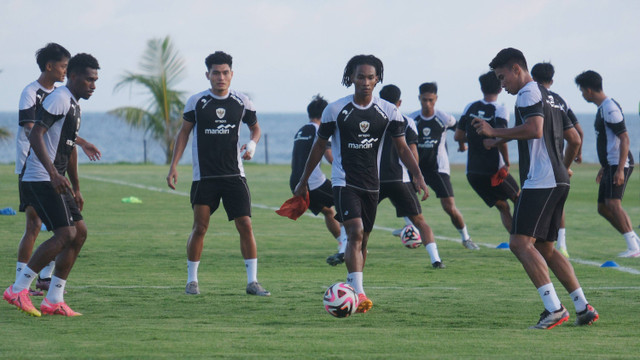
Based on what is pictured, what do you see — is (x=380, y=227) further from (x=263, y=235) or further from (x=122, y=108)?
(x=122, y=108)

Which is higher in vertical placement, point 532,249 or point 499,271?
point 532,249

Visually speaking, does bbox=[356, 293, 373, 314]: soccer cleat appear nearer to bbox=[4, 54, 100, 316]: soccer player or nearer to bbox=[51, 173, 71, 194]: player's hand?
bbox=[4, 54, 100, 316]: soccer player

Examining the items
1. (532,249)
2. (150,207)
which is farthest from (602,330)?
(150,207)

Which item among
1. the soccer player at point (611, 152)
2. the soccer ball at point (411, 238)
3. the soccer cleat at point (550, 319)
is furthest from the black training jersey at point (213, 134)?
the soccer player at point (611, 152)

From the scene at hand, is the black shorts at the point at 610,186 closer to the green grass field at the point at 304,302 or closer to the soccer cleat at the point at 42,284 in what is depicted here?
the green grass field at the point at 304,302

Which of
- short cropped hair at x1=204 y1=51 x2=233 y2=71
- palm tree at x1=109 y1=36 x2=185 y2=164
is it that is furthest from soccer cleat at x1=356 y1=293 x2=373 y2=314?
palm tree at x1=109 y1=36 x2=185 y2=164

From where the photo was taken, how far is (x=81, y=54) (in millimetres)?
8508

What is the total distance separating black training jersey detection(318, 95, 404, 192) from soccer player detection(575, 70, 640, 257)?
185 inches

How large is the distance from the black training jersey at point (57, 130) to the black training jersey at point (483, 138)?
6545mm

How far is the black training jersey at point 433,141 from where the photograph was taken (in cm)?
1478

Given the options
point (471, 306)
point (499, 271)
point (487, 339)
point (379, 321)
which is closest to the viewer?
point (487, 339)

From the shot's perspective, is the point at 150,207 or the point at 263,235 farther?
the point at 150,207

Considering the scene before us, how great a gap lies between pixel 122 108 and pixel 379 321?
45480 millimetres

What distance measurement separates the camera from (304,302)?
9.31 m
